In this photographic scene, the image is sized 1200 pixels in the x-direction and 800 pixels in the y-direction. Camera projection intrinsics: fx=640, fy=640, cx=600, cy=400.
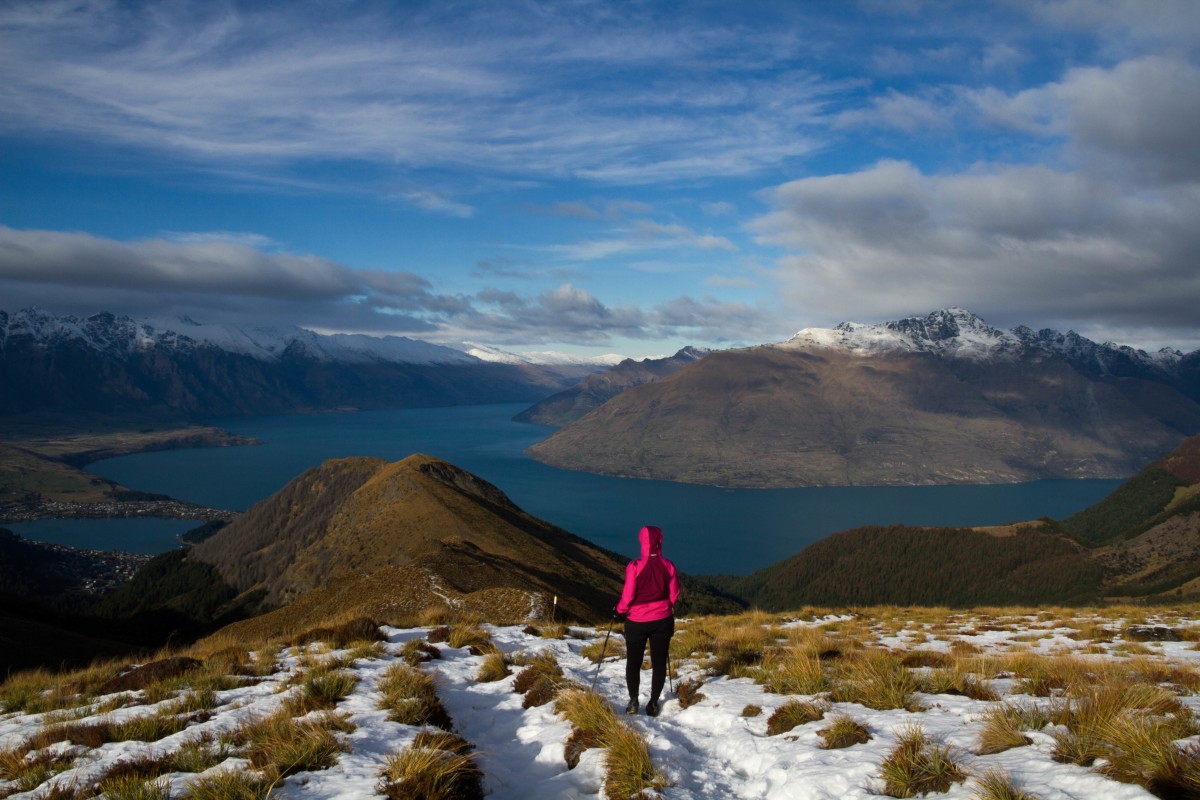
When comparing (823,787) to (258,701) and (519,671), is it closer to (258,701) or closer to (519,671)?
(519,671)

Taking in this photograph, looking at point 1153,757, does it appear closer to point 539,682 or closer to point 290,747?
point 539,682

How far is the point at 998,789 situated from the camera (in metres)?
5.56

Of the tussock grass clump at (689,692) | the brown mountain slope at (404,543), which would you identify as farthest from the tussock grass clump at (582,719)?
the brown mountain slope at (404,543)

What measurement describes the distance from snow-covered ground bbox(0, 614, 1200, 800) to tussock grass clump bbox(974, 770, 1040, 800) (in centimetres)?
10

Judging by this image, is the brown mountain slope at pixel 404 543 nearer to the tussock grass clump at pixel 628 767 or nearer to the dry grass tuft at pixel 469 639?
the dry grass tuft at pixel 469 639

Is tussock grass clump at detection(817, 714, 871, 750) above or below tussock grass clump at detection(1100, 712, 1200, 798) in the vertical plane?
below

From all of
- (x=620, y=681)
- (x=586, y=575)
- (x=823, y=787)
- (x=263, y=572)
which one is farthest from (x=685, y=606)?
(x=823, y=787)

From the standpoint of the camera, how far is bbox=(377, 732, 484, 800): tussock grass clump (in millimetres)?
6164

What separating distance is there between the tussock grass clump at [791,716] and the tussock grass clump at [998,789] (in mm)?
2849

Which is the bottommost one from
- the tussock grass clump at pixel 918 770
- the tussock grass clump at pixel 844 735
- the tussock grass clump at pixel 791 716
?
the tussock grass clump at pixel 791 716

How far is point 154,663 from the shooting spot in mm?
12883

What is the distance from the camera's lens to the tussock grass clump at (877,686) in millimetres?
8906

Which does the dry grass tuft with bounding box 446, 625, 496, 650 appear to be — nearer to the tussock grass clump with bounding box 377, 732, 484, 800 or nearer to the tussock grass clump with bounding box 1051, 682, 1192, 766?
the tussock grass clump with bounding box 377, 732, 484, 800

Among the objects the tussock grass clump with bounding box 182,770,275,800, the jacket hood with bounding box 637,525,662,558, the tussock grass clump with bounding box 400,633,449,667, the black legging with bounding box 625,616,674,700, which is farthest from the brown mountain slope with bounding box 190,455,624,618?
the tussock grass clump with bounding box 182,770,275,800
